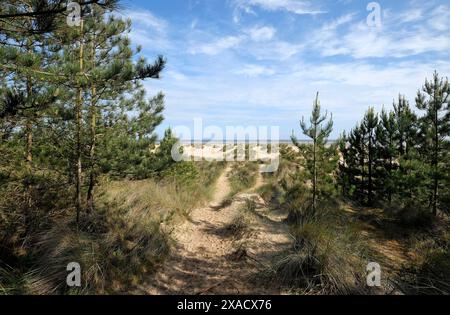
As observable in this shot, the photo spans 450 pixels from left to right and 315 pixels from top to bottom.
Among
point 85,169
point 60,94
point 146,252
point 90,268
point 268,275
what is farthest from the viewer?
point 85,169

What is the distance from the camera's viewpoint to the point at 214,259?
19.2ft

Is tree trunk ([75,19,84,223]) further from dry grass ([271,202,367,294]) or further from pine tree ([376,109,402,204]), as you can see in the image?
pine tree ([376,109,402,204])

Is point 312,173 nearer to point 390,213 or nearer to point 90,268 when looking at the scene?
point 390,213

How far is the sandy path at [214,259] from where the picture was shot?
4.48 meters

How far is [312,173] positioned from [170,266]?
710 centimetres

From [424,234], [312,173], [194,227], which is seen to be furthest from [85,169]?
[424,234]

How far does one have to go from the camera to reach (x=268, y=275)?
15.1ft

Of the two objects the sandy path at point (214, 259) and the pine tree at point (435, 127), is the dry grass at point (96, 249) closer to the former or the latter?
the sandy path at point (214, 259)

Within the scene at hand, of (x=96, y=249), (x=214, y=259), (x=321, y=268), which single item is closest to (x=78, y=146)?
(x=96, y=249)

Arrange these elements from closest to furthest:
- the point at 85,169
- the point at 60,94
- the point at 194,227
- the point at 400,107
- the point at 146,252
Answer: the point at 60,94 → the point at 146,252 → the point at 85,169 → the point at 194,227 → the point at 400,107

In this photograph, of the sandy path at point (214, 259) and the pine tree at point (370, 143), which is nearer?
the sandy path at point (214, 259)

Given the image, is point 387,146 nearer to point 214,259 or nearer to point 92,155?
point 214,259

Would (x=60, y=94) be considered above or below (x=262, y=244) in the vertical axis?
above

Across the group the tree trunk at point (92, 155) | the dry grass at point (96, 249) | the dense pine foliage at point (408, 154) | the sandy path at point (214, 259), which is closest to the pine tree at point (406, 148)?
the dense pine foliage at point (408, 154)
